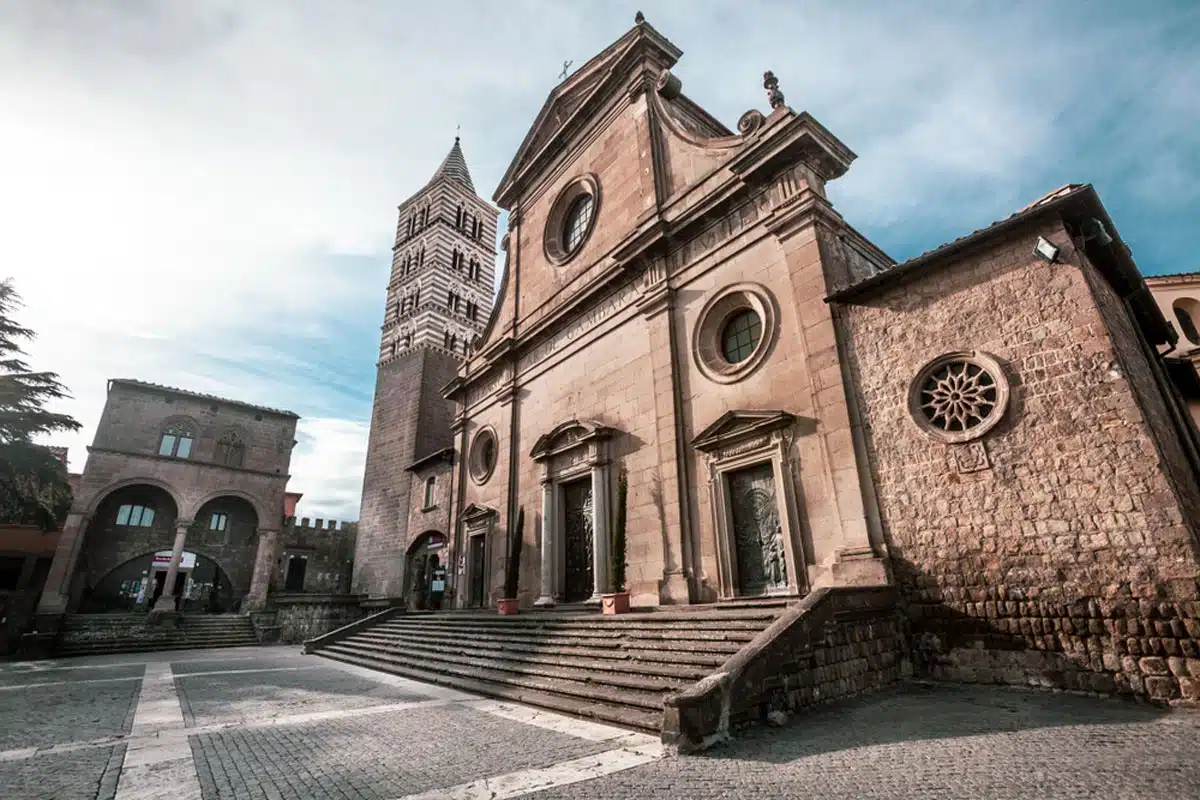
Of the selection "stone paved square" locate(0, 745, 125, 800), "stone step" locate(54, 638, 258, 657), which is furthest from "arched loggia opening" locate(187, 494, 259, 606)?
"stone paved square" locate(0, 745, 125, 800)

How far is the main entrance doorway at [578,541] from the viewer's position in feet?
44.5

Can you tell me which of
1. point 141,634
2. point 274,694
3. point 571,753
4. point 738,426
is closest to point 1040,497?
point 738,426

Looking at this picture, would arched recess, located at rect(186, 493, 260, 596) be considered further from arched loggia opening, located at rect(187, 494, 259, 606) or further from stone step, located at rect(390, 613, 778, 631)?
stone step, located at rect(390, 613, 778, 631)

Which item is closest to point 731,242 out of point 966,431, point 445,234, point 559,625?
point 966,431

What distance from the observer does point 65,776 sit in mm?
4418

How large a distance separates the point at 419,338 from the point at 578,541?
799 inches

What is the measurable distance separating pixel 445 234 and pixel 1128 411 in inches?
1358

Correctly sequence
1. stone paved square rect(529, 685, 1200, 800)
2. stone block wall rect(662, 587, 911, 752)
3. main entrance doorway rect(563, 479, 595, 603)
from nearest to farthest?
1. stone paved square rect(529, 685, 1200, 800)
2. stone block wall rect(662, 587, 911, 752)
3. main entrance doorway rect(563, 479, 595, 603)

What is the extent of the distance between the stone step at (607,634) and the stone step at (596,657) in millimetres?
328

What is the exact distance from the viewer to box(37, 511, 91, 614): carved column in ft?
73.8

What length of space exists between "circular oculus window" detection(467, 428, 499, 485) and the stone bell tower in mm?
8150

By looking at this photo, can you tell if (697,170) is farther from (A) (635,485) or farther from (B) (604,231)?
(A) (635,485)

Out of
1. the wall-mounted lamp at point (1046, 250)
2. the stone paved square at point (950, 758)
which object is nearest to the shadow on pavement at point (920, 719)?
the stone paved square at point (950, 758)

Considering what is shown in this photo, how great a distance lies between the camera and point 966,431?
300 inches
